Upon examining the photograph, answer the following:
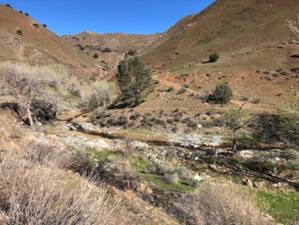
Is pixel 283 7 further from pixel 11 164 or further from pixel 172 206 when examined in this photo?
pixel 11 164

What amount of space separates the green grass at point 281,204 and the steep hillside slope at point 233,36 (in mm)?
41831

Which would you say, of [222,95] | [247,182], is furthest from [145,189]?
[222,95]

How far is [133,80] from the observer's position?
45.0 metres

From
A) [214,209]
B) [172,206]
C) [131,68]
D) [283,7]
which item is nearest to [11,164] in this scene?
[214,209]

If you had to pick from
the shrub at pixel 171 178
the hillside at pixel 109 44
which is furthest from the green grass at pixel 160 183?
the hillside at pixel 109 44

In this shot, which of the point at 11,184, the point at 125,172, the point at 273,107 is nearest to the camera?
the point at 11,184

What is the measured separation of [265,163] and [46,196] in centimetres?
1907

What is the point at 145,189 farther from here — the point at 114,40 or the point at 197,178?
the point at 114,40

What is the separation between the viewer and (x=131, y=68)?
44.6 metres

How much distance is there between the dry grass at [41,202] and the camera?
430cm

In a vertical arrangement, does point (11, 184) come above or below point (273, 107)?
above

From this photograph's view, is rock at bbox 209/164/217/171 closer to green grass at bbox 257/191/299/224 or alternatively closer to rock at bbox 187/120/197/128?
green grass at bbox 257/191/299/224

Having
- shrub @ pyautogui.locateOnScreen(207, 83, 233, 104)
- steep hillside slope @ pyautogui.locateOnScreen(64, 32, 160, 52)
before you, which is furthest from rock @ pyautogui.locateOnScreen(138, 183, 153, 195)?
steep hillside slope @ pyautogui.locateOnScreen(64, 32, 160, 52)

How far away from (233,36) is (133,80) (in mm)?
38691
